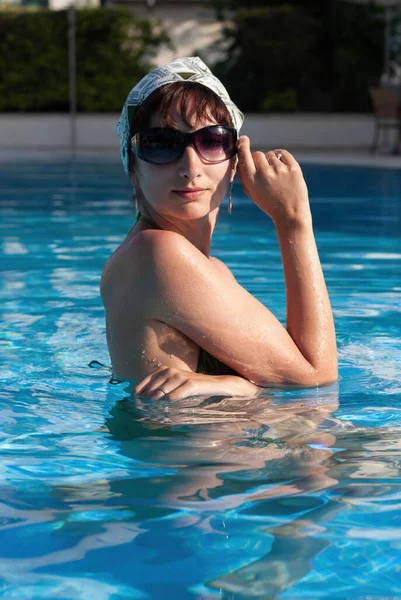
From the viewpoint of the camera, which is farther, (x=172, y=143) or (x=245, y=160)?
(x=245, y=160)

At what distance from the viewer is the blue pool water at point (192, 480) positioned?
5.68 feet

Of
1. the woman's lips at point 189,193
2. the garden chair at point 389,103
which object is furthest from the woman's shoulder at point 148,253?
the garden chair at point 389,103

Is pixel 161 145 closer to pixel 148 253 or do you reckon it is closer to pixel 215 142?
pixel 215 142

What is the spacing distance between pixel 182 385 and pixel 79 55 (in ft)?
56.6

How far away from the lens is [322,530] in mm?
1896

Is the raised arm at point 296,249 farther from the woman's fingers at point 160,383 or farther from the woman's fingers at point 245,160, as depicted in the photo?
the woman's fingers at point 160,383

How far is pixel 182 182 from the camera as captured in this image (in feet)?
8.51

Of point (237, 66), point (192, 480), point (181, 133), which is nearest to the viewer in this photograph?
point (192, 480)

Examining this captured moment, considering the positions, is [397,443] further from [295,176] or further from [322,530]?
[295,176]

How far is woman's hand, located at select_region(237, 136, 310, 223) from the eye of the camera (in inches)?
111

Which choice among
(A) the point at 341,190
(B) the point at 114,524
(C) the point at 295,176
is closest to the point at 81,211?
(A) the point at 341,190

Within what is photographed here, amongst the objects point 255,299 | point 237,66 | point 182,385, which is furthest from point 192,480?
point 237,66

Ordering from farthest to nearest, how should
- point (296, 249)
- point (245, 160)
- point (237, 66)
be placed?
1. point (237, 66)
2. point (296, 249)
3. point (245, 160)

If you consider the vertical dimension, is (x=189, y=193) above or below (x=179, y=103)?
below
